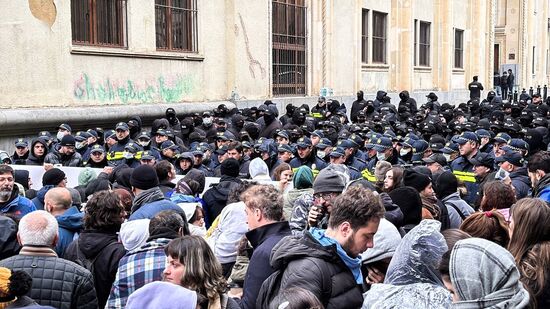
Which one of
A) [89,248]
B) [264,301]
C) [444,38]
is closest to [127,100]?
[89,248]

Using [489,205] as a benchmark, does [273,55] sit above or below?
above

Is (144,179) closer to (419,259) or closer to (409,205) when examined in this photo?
(409,205)

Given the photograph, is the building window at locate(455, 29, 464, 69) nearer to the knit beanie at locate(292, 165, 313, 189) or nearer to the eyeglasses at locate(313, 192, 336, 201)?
the knit beanie at locate(292, 165, 313, 189)

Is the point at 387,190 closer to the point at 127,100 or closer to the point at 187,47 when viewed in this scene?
the point at 127,100

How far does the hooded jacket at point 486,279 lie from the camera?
3.05m

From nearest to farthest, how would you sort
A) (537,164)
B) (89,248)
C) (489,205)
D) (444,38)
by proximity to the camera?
(89,248) < (489,205) < (537,164) < (444,38)

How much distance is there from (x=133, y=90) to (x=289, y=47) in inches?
295

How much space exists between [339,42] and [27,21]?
525 inches

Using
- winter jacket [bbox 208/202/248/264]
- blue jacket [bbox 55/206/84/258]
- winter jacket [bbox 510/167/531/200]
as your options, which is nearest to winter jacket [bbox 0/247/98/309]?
blue jacket [bbox 55/206/84/258]

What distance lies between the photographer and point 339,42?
25.9m

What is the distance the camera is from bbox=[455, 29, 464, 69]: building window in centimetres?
3722

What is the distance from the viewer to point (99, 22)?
16.2m

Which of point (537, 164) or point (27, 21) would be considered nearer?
point (537, 164)

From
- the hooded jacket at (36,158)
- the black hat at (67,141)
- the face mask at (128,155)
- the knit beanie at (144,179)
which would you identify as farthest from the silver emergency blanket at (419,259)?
the hooded jacket at (36,158)
